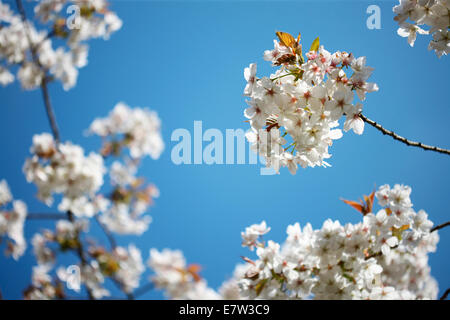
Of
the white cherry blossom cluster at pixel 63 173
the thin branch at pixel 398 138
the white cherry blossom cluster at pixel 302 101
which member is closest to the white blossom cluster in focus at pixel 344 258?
the thin branch at pixel 398 138

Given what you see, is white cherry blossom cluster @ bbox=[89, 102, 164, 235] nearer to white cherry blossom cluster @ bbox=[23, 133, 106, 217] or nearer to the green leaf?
white cherry blossom cluster @ bbox=[23, 133, 106, 217]

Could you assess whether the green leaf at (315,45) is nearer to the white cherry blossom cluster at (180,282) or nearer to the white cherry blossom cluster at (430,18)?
the white cherry blossom cluster at (430,18)

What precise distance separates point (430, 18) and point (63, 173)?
3.36m

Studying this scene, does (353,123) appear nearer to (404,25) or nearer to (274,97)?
(274,97)

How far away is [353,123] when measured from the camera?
4.19ft

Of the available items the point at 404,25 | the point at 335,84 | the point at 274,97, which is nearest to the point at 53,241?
the point at 274,97

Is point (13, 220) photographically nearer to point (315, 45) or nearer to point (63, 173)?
point (63, 173)

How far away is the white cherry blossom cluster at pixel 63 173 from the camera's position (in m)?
→ 3.00

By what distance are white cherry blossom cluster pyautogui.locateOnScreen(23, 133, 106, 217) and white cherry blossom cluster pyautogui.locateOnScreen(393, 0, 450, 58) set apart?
10.2ft

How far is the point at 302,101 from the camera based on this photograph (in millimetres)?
1319

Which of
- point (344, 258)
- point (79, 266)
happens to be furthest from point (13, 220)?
→ point (344, 258)

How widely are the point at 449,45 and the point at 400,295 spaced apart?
2.19 meters

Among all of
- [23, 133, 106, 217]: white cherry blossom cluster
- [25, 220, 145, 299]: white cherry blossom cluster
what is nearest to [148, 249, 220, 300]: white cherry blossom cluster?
[25, 220, 145, 299]: white cherry blossom cluster
